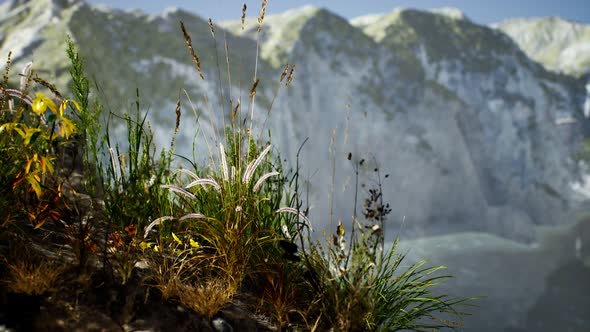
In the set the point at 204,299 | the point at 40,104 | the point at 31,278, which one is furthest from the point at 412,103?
the point at 31,278

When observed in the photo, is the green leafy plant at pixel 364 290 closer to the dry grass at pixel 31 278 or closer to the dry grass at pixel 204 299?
the dry grass at pixel 204 299

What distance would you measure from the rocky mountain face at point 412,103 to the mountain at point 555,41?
9902 mm

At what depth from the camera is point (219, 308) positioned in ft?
5.47

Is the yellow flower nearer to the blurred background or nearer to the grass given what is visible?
the grass

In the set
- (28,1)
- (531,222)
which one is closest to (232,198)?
(28,1)

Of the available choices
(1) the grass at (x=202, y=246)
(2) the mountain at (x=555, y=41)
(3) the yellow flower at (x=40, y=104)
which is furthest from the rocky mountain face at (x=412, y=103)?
(3) the yellow flower at (x=40, y=104)

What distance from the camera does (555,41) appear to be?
7856cm

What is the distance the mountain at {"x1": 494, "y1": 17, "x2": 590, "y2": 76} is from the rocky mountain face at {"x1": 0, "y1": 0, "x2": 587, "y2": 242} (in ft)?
32.5

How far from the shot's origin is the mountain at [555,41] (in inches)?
2346

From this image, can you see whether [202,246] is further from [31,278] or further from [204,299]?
[31,278]

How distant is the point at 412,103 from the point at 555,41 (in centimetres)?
5650

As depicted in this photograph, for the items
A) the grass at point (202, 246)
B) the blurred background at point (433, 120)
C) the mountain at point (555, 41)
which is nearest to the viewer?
the grass at point (202, 246)

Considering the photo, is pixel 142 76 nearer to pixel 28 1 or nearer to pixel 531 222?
pixel 28 1

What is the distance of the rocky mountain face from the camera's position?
31.5 m
